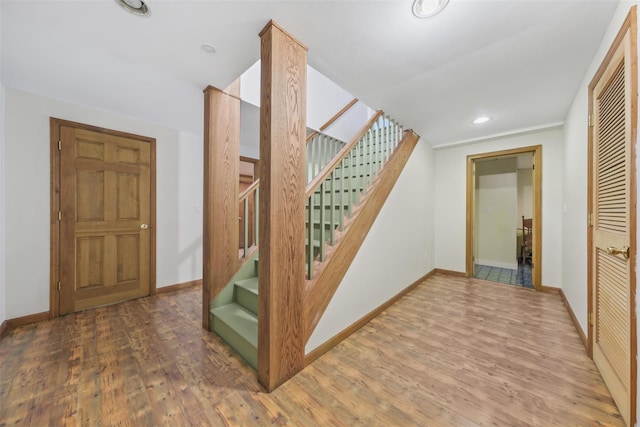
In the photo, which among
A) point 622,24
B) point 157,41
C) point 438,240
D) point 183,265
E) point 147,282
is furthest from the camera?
point 438,240

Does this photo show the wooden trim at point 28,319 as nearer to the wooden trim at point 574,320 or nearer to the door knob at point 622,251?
the door knob at point 622,251

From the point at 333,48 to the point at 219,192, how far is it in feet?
4.76

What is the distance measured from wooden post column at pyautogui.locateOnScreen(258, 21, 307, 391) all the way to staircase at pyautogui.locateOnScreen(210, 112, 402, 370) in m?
0.23

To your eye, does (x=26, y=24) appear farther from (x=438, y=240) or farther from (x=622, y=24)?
(x=438, y=240)

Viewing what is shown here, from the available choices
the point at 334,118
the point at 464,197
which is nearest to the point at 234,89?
the point at 334,118

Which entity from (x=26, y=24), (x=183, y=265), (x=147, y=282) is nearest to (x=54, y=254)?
(x=147, y=282)

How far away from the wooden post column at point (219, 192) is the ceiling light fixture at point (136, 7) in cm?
77

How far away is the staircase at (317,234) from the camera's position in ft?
5.72

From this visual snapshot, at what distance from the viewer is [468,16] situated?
129 cm

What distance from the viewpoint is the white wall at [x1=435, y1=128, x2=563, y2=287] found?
3080mm

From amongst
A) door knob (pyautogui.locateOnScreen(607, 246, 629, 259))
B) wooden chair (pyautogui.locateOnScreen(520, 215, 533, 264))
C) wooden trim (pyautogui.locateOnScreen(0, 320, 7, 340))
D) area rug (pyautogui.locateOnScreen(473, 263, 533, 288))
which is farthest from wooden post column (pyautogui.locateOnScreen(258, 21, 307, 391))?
wooden chair (pyautogui.locateOnScreen(520, 215, 533, 264))

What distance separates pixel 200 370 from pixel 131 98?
257cm

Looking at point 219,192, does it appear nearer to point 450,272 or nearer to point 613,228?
point 613,228

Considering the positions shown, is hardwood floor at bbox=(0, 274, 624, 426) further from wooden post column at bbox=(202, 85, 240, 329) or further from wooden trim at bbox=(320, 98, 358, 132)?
wooden trim at bbox=(320, 98, 358, 132)
